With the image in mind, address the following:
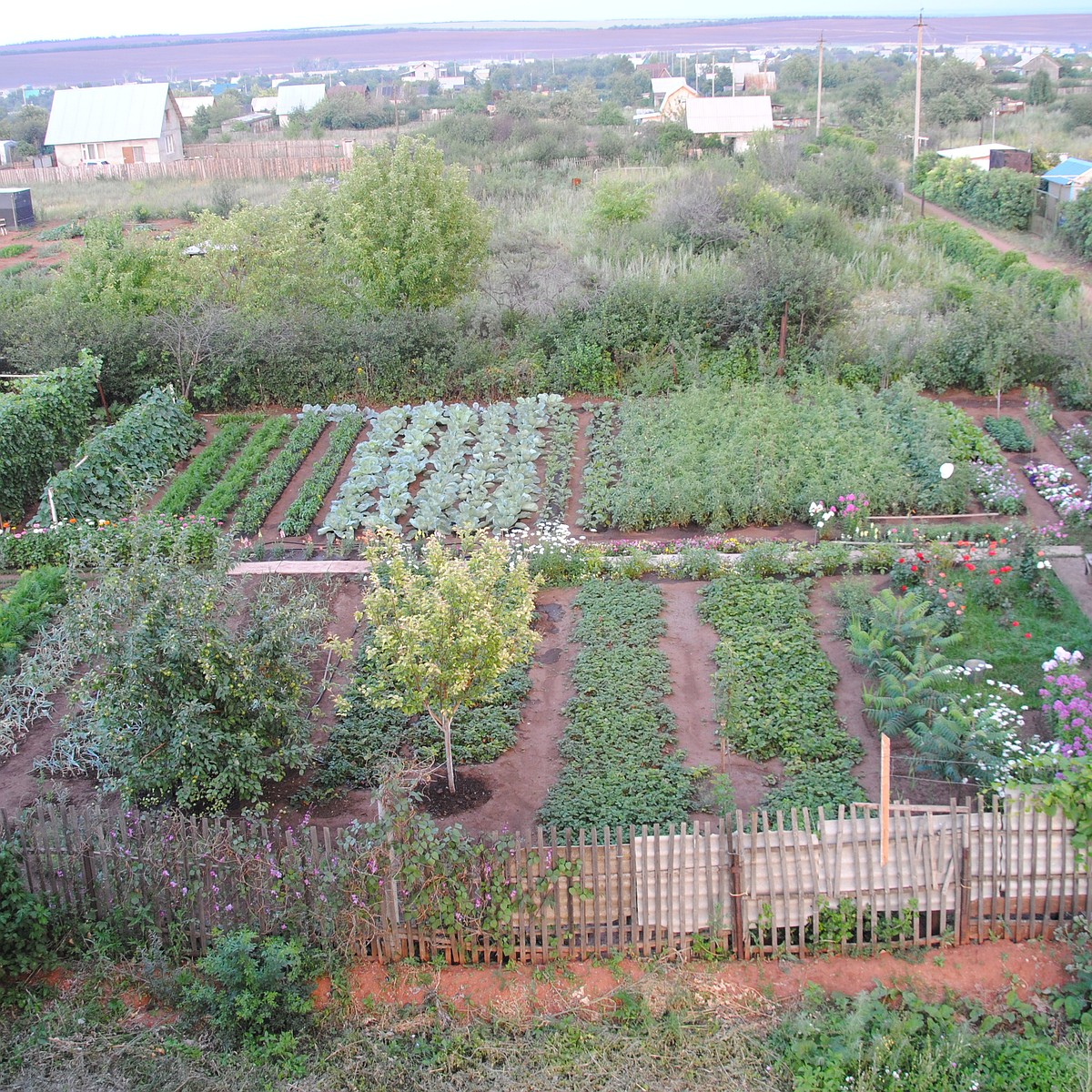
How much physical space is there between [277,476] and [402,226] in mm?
6397

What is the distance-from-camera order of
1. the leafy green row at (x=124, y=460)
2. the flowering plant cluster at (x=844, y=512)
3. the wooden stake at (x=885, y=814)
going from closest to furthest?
1. the wooden stake at (x=885, y=814)
2. the flowering plant cluster at (x=844, y=512)
3. the leafy green row at (x=124, y=460)

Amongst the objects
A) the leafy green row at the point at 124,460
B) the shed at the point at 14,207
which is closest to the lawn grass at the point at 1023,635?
the leafy green row at the point at 124,460

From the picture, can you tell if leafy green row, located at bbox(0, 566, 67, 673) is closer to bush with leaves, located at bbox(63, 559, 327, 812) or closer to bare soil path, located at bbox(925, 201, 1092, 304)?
bush with leaves, located at bbox(63, 559, 327, 812)

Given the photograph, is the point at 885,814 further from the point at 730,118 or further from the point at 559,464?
the point at 730,118

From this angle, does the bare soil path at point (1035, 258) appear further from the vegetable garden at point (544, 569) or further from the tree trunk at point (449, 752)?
the tree trunk at point (449, 752)

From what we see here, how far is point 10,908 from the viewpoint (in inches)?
297

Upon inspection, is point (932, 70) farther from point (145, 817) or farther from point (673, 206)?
point (145, 817)

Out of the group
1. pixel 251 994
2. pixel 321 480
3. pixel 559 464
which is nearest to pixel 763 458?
pixel 559 464

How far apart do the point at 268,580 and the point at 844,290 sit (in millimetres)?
11966

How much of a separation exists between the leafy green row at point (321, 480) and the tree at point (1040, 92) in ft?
169

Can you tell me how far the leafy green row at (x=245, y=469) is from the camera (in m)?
14.8

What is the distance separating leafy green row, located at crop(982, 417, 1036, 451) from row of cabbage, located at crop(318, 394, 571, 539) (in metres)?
6.48

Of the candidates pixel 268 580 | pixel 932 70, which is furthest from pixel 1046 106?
pixel 268 580

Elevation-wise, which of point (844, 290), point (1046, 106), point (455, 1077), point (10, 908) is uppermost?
point (1046, 106)
